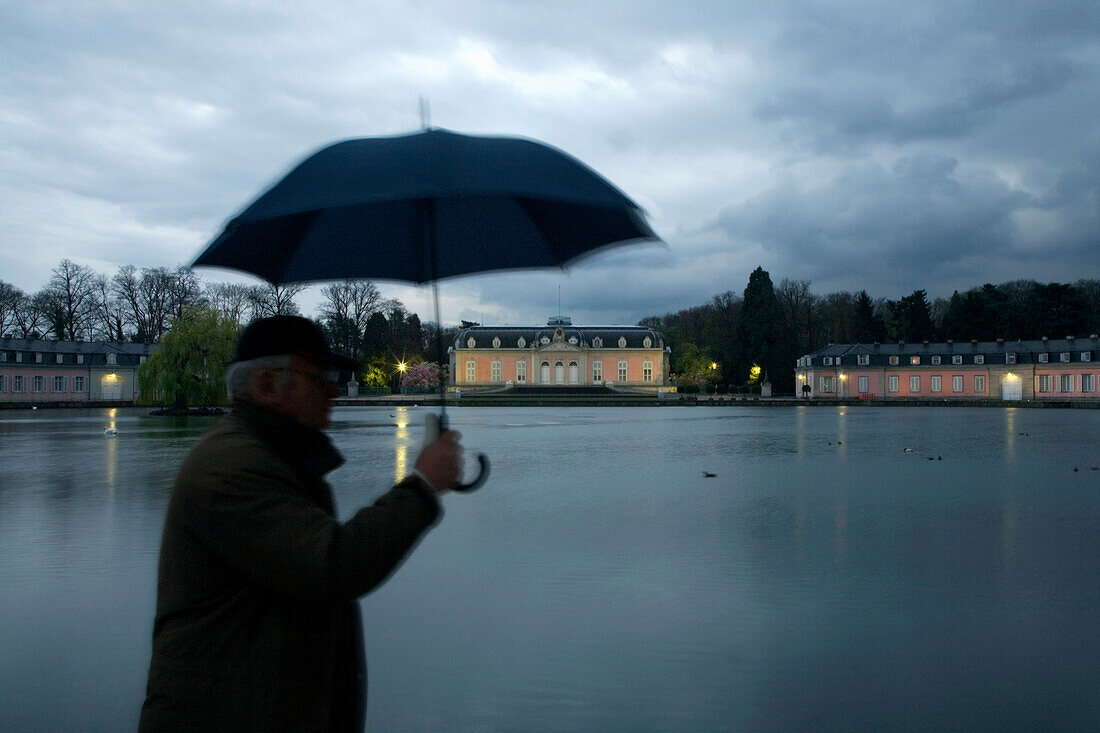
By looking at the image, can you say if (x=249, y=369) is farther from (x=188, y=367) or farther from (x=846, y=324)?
(x=846, y=324)

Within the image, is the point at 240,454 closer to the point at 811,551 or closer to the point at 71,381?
the point at 811,551

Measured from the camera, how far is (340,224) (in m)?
3.15

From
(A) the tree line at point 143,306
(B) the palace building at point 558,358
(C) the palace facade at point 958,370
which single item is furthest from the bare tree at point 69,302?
(C) the palace facade at point 958,370

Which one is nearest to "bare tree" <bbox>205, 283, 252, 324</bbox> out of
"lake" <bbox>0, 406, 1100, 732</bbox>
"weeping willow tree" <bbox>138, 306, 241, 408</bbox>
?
"weeping willow tree" <bbox>138, 306, 241, 408</bbox>

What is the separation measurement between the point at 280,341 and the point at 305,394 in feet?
0.46

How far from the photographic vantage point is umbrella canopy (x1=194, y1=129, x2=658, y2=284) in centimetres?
254

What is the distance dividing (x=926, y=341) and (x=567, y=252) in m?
72.4

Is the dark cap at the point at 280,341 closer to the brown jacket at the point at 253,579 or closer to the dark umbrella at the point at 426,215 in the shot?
the brown jacket at the point at 253,579

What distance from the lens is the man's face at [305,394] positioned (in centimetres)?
206

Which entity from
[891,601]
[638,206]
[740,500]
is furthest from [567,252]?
[740,500]

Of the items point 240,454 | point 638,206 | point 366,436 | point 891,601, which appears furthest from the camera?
point 366,436

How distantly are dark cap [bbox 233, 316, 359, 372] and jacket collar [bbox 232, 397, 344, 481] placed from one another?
4.8 inches

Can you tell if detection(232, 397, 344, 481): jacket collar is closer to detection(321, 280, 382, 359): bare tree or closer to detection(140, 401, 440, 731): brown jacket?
detection(140, 401, 440, 731): brown jacket

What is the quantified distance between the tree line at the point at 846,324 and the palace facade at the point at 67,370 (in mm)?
45225
